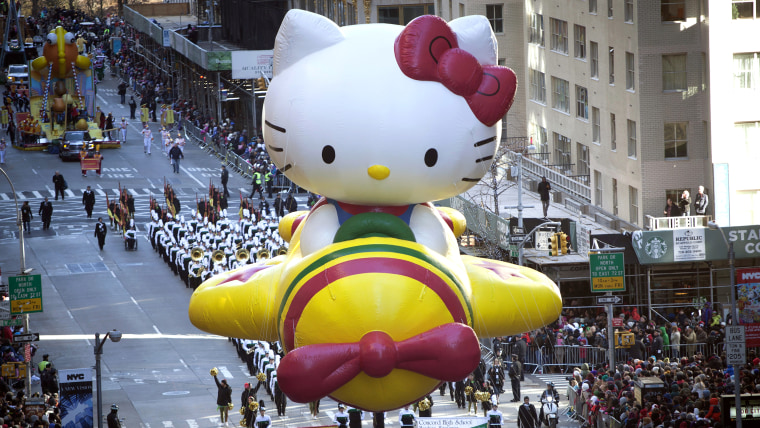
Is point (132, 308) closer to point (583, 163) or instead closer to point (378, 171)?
point (583, 163)

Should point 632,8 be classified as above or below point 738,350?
above

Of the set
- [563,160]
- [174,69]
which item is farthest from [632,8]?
[174,69]

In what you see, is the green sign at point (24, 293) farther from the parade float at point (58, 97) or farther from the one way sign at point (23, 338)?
the parade float at point (58, 97)

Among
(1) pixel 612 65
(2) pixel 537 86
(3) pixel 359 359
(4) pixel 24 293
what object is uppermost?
(1) pixel 612 65

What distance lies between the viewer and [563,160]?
59938 millimetres

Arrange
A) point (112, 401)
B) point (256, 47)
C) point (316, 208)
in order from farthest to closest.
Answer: point (256, 47), point (112, 401), point (316, 208)

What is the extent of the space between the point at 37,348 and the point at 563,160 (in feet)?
86.7

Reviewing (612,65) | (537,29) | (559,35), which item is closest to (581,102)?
(559,35)

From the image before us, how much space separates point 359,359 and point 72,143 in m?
60.9

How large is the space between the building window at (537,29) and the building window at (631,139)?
11900 millimetres

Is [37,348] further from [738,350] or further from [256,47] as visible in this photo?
[256,47]

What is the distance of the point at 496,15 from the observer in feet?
216

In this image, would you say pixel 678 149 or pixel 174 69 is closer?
pixel 678 149

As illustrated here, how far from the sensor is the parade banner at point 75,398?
30.7 m
